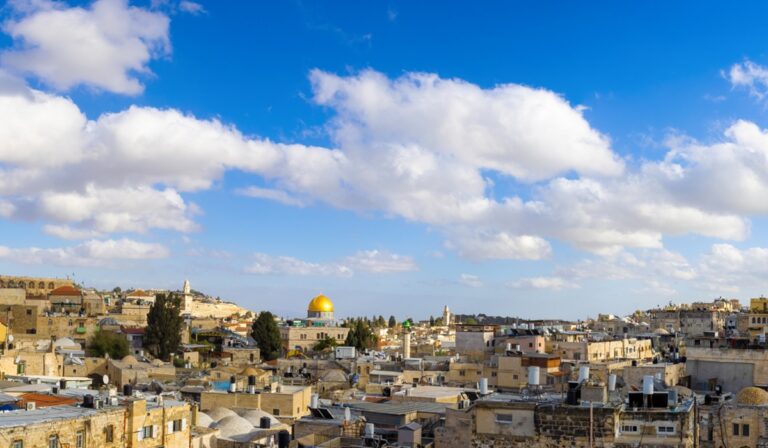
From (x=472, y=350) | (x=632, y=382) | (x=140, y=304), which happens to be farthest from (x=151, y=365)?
(x=140, y=304)

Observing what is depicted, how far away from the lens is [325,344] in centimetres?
10075

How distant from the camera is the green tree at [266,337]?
91750 mm

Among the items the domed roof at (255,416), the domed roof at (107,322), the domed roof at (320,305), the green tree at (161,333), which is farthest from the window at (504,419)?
the domed roof at (320,305)

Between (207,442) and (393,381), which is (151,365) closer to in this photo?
(393,381)

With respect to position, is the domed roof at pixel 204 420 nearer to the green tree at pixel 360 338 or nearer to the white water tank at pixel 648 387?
the white water tank at pixel 648 387

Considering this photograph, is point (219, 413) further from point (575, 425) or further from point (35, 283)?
point (35, 283)

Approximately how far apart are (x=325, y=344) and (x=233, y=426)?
6422 cm

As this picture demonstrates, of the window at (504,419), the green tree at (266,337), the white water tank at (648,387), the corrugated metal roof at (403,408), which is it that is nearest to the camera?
the window at (504,419)

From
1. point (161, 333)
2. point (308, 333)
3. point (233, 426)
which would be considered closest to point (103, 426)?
point (233, 426)

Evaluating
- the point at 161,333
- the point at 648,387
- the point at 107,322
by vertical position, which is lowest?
the point at 161,333

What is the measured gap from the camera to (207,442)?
112ft

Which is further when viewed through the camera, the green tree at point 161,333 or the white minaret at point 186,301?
the white minaret at point 186,301

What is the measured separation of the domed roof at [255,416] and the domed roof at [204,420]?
2.07m

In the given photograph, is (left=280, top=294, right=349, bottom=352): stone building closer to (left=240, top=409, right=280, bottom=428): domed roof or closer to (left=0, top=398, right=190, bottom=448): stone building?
(left=240, top=409, right=280, bottom=428): domed roof
